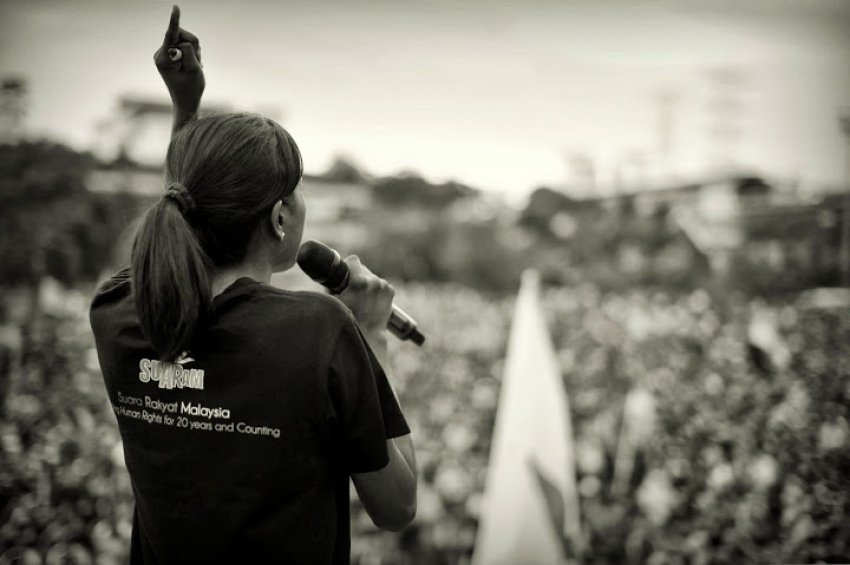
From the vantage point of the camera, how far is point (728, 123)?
7.40 meters

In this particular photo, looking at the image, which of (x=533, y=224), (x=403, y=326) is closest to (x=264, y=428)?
(x=403, y=326)

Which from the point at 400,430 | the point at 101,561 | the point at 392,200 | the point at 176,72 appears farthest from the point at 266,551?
the point at 392,200

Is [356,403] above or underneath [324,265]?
underneath

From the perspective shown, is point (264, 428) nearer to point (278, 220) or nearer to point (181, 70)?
point (278, 220)

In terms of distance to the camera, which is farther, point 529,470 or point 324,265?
point 529,470

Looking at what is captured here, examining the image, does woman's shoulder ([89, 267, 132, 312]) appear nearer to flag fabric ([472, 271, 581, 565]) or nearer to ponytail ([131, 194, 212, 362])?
ponytail ([131, 194, 212, 362])

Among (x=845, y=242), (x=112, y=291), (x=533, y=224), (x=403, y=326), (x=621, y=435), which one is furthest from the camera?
(x=533, y=224)

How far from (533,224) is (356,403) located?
772cm

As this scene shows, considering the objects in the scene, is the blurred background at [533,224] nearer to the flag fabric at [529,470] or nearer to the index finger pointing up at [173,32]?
the flag fabric at [529,470]

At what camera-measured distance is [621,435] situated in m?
7.52

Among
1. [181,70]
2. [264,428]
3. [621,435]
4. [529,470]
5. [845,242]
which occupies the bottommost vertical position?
[621,435]

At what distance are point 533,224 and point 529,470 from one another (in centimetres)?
432

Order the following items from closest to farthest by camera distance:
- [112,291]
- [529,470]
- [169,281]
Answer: [169,281]
[112,291]
[529,470]

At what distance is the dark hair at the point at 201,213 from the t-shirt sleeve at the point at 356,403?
0.45 ft
